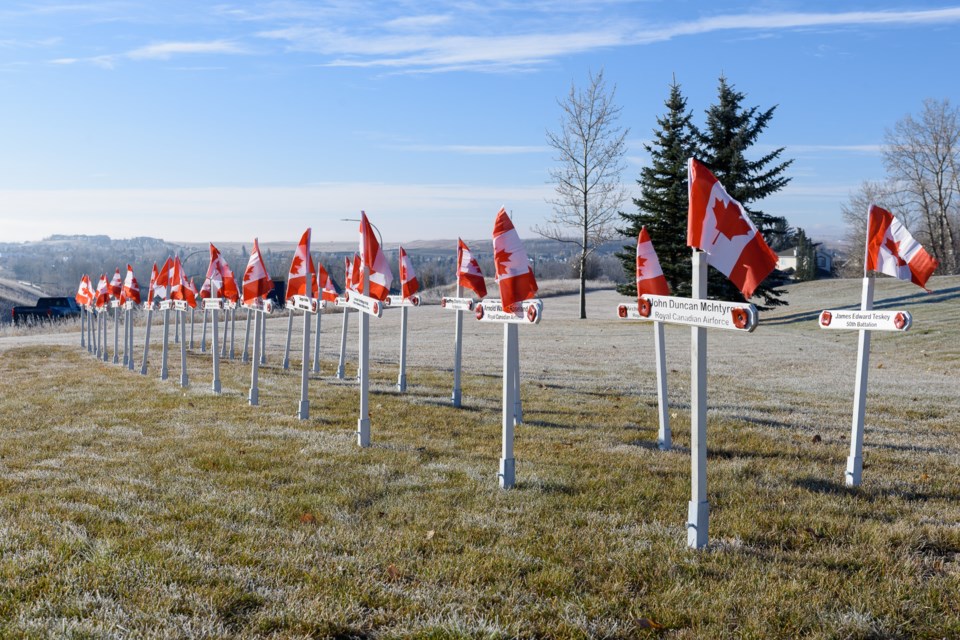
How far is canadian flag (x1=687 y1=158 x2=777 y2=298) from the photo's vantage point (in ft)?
17.7

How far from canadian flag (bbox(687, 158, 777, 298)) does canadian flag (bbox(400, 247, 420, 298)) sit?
303 inches

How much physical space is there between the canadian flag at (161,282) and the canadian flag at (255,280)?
16.1 feet

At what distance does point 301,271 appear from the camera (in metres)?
12.5

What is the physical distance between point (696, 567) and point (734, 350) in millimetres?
18443

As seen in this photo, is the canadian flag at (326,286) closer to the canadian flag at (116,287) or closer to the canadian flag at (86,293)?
the canadian flag at (116,287)

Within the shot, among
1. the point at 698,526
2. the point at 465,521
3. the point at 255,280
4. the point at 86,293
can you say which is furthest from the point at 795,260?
the point at 465,521

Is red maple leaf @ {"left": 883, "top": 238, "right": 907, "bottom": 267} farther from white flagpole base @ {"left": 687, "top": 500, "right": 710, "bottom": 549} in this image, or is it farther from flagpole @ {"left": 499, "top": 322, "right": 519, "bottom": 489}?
flagpole @ {"left": 499, "top": 322, "right": 519, "bottom": 489}

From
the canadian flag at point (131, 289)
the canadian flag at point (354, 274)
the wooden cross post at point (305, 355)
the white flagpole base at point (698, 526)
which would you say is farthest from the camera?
the canadian flag at point (131, 289)

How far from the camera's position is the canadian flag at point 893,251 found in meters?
6.96

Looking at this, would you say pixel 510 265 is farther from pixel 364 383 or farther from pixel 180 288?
pixel 180 288

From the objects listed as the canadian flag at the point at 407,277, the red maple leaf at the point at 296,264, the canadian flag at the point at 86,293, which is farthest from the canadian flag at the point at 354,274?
the canadian flag at the point at 86,293

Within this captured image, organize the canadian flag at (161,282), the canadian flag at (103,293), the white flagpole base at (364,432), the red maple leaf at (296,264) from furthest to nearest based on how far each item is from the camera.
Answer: the canadian flag at (103,293) < the canadian flag at (161,282) < the red maple leaf at (296,264) < the white flagpole base at (364,432)

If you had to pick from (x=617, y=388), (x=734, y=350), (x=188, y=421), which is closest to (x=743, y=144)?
(x=734, y=350)

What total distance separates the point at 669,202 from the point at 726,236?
107 feet
